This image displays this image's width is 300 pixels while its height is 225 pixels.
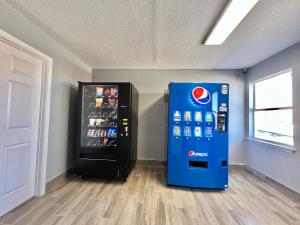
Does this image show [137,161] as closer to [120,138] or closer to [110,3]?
[120,138]

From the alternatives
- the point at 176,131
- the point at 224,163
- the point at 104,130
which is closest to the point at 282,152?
the point at 224,163

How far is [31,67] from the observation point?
82.6 inches

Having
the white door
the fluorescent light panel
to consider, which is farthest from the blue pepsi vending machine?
the white door

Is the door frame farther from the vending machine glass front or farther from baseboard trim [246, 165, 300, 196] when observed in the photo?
baseboard trim [246, 165, 300, 196]

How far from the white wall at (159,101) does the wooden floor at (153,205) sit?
3.30 ft

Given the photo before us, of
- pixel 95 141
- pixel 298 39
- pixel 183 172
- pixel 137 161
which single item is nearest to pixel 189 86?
pixel 183 172

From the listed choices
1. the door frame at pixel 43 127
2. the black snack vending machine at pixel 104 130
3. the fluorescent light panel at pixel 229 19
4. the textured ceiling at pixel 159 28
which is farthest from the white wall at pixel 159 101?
the door frame at pixel 43 127

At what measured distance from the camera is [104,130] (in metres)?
2.94

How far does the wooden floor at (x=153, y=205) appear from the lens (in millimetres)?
1787

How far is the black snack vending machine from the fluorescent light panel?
145 cm

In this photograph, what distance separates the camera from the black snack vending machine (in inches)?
108

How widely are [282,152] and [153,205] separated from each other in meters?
2.14

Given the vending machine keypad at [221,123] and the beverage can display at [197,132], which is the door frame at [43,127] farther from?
the vending machine keypad at [221,123]

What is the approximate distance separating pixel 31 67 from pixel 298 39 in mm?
3522
